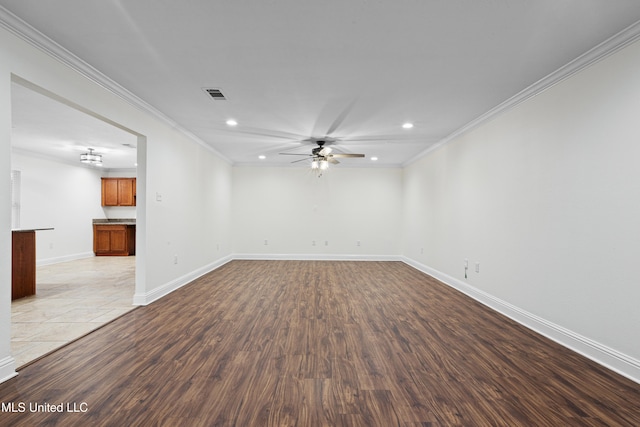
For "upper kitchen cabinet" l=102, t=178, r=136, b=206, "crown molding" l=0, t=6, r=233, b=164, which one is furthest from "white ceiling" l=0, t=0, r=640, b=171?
"upper kitchen cabinet" l=102, t=178, r=136, b=206

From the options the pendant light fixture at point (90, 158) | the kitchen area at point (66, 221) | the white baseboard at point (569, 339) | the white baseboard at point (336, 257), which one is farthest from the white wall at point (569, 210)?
the pendant light fixture at point (90, 158)

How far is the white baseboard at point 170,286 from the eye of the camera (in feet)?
11.5

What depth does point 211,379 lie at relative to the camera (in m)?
1.94

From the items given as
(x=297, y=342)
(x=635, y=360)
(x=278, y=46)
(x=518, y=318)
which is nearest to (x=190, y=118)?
(x=278, y=46)

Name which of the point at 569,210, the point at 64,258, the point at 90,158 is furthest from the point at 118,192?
the point at 569,210

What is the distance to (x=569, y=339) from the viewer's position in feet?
8.05

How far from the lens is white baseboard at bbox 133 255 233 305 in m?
3.49

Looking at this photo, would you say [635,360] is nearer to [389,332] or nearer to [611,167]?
[611,167]

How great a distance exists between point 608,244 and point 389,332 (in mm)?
1963

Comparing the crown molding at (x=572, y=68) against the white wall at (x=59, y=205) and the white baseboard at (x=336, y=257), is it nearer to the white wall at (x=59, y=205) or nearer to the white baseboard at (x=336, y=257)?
the white baseboard at (x=336, y=257)

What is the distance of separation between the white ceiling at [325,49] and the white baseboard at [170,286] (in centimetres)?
245

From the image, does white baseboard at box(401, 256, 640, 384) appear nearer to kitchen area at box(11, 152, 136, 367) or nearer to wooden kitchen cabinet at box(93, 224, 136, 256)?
kitchen area at box(11, 152, 136, 367)

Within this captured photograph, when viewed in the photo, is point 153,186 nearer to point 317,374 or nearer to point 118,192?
point 317,374

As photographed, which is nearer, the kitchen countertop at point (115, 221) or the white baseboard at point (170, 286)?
the white baseboard at point (170, 286)
